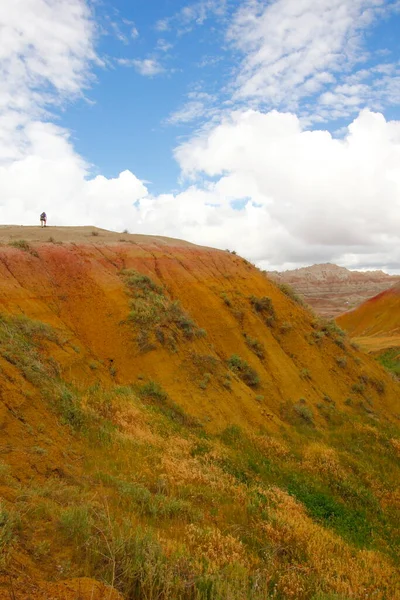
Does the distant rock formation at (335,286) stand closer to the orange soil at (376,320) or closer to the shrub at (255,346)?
the orange soil at (376,320)

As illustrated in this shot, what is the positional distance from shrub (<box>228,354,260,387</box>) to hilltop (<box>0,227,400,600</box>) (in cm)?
9

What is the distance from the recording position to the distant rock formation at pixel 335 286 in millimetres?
122756

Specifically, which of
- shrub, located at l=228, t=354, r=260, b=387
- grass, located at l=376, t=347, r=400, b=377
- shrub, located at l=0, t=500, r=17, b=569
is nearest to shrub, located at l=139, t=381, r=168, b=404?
shrub, located at l=228, t=354, r=260, b=387

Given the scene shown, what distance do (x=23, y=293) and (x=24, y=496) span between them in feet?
33.6

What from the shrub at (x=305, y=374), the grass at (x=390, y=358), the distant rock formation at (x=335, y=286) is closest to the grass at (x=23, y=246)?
the shrub at (x=305, y=374)

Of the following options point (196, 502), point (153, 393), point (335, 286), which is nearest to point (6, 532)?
point (196, 502)

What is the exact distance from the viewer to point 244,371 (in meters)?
16.4

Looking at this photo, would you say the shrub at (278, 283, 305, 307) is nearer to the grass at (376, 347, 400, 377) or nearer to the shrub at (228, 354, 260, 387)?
the shrub at (228, 354, 260, 387)

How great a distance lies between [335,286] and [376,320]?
105199mm

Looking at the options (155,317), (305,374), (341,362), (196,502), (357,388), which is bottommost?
(196,502)

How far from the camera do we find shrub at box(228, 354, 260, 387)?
53.0 feet

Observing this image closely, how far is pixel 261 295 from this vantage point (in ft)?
69.5

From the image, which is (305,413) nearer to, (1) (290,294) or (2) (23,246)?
(1) (290,294)

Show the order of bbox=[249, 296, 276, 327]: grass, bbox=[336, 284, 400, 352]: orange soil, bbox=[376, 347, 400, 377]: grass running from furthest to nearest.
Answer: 1. bbox=[336, 284, 400, 352]: orange soil
2. bbox=[376, 347, 400, 377]: grass
3. bbox=[249, 296, 276, 327]: grass
